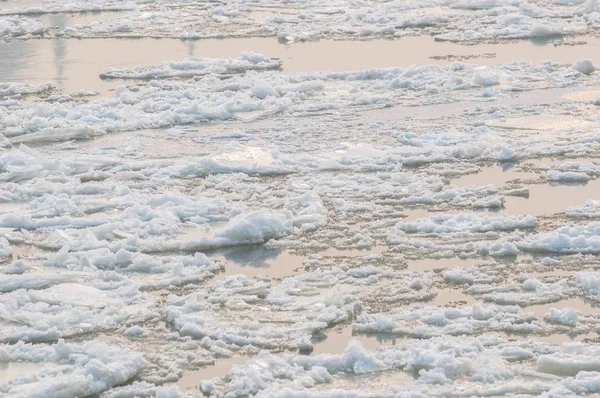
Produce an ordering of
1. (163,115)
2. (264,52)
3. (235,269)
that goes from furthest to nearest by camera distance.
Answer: (264,52) < (163,115) < (235,269)

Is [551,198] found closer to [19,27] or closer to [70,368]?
[70,368]

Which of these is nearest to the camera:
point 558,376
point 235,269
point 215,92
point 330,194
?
point 558,376

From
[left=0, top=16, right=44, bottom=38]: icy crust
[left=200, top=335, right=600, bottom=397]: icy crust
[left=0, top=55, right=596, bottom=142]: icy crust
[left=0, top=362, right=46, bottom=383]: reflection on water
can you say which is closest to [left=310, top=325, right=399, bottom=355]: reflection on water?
[left=200, top=335, right=600, bottom=397]: icy crust

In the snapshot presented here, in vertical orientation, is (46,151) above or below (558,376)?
below

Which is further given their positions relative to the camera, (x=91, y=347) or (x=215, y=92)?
(x=215, y=92)

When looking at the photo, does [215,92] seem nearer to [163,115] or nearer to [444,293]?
[163,115]

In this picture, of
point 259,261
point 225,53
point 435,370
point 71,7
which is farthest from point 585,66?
point 71,7

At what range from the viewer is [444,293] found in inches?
244

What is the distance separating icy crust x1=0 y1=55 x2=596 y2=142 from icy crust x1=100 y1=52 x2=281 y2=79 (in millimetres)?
360

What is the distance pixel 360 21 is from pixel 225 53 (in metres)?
3.04

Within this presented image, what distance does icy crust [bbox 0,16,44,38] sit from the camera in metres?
16.0

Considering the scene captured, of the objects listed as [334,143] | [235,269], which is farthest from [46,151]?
[235,269]

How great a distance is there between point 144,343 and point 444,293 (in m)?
1.69

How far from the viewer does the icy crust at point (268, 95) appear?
34.7 ft
